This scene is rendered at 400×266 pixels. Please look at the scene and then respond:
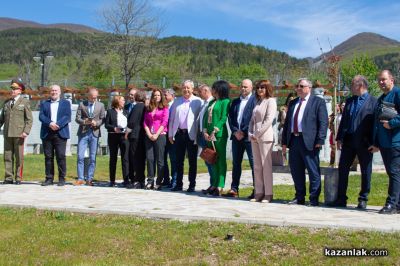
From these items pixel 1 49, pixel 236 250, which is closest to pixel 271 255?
pixel 236 250

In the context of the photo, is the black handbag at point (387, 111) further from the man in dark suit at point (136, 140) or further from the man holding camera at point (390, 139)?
the man in dark suit at point (136, 140)

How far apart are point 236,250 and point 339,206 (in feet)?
9.57

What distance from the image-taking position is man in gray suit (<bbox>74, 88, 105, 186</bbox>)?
11.8 metres

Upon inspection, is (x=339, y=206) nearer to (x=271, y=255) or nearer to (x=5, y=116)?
(x=271, y=255)

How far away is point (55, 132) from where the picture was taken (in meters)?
11.3

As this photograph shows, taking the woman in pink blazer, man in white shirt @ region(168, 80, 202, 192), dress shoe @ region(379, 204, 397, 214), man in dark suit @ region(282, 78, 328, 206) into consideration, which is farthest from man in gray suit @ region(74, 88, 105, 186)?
dress shoe @ region(379, 204, 397, 214)

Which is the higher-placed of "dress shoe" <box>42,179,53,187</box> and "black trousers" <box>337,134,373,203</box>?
"black trousers" <box>337,134,373,203</box>

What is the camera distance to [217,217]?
7.11 metres

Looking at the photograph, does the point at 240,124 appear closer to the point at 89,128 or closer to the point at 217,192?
the point at 217,192

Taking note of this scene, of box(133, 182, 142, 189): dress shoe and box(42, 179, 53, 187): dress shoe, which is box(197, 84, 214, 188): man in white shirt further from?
box(42, 179, 53, 187): dress shoe

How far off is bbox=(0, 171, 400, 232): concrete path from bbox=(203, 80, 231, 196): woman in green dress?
44 cm

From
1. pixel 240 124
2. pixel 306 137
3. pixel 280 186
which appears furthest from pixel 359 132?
pixel 280 186

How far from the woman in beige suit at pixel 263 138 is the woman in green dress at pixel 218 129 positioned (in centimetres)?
84

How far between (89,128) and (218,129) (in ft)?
10.8
